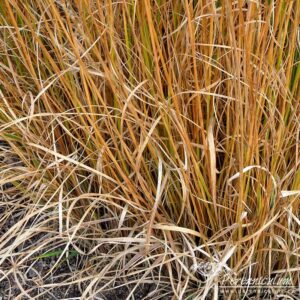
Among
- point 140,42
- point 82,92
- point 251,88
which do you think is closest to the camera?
point 251,88

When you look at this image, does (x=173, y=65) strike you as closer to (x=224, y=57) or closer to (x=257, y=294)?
(x=224, y=57)

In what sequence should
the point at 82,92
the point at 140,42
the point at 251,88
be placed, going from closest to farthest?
the point at 251,88
the point at 140,42
the point at 82,92

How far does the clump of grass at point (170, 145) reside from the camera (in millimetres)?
783

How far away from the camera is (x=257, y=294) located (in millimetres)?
887

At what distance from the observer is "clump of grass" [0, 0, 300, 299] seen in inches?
30.8

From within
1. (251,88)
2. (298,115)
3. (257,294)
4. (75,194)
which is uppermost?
(251,88)

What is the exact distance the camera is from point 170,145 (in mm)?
861

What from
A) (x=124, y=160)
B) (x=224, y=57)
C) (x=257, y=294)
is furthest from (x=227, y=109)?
(x=257, y=294)

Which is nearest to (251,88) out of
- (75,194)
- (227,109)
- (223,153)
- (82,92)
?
(227,109)

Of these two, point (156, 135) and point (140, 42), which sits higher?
point (140, 42)

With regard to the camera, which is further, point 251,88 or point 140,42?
point 140,42

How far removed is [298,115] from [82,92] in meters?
0.36

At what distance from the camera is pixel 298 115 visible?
83 centimetres

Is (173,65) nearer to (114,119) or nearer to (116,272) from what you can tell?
(114,119)
